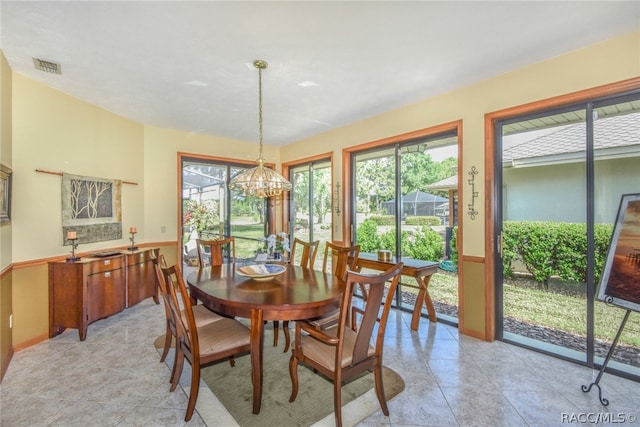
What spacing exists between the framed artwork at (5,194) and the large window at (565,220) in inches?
194

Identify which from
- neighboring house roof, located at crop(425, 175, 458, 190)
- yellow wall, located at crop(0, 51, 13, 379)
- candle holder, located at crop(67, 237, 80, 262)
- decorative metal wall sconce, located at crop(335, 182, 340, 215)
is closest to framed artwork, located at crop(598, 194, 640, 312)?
neighboring house roof, located at crop(425, 175, 458, 190)

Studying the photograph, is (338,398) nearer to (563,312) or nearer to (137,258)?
(563,312)

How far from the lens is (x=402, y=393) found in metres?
2.25

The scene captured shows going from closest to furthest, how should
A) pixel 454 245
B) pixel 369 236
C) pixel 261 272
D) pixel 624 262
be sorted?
pixel 624 262
pixel 261 272
pixel 454 245
pixel 369 236

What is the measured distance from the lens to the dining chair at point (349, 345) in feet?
5.83

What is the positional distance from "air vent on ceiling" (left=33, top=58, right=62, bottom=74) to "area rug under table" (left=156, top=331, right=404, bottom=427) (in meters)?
3.29

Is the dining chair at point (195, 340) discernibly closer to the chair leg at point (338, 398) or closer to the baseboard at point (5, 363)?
the chair leg at point (338, 398)

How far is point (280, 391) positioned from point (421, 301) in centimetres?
200

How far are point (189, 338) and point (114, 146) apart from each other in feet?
11.7

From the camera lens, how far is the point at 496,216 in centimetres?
316

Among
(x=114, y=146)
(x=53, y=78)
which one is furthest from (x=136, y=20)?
(x=114, y=146)

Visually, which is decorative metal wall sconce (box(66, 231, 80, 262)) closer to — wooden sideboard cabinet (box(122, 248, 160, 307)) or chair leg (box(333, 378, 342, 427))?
wooden sideboard cabinet (box(122, 248, 160, 307))

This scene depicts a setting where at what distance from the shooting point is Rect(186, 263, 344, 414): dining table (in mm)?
1975

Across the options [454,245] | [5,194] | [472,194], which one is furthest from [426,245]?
[5,194]
